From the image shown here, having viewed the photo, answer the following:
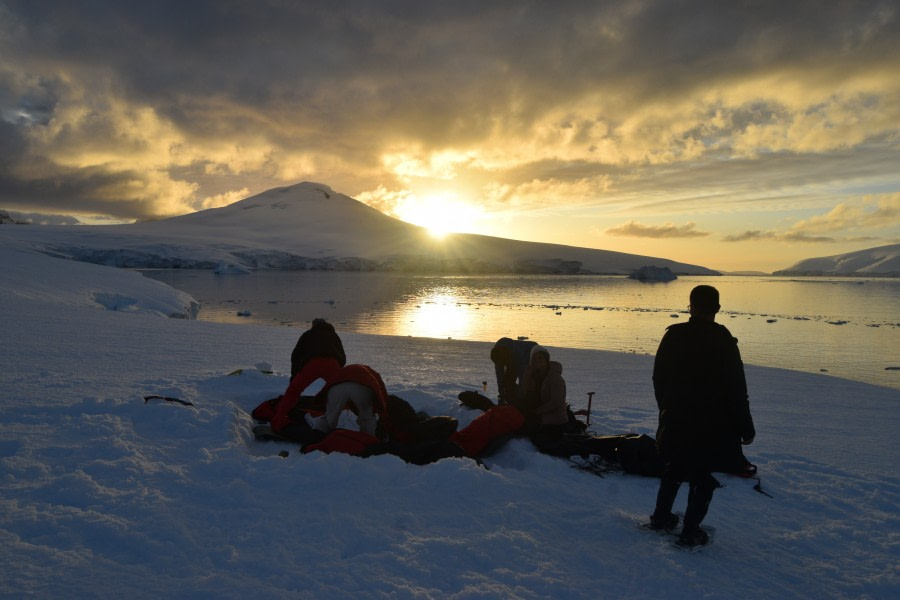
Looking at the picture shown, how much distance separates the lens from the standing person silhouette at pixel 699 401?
3451 mm

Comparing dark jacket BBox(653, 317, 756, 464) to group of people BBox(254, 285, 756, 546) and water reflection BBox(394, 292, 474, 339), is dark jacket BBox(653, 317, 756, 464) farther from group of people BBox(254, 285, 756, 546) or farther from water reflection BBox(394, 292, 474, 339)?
water reflection BBox(394, 292, 474, 339)

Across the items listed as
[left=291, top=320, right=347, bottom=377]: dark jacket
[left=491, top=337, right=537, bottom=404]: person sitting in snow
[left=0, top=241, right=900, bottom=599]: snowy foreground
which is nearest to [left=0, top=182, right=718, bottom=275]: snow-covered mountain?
[left=291, top=320, right=347, bottom=377]: dark jacket

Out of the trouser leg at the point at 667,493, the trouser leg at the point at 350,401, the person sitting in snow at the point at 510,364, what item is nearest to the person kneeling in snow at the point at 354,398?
the trouser leg at the point at 350,401

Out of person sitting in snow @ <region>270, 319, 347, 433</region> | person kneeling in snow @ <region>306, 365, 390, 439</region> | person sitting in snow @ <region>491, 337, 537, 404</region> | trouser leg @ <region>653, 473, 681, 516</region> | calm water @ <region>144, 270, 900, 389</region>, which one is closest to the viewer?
trouser leg @ <region>653, 473, 681, 516</region>

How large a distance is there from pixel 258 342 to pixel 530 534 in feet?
35.1

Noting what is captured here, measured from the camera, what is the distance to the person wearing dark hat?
19.0 ft

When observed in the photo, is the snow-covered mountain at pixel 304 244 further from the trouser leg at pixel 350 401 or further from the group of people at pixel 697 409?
the group of people at pixel 697 409

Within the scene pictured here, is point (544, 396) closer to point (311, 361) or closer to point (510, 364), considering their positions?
point (510, 364)

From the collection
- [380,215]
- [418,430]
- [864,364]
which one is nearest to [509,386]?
[418,430]

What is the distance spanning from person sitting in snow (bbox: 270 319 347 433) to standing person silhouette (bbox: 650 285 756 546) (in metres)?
3.83

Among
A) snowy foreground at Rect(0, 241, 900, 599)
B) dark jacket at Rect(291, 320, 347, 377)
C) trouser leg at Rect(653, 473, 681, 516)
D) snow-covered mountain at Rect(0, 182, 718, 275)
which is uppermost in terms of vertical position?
snow-covered mountain at Rect(0, 182, 718, 275)

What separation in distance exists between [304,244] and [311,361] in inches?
4539

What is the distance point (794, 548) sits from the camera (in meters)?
3.76

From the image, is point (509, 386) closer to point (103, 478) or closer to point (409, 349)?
point (103, 478)
